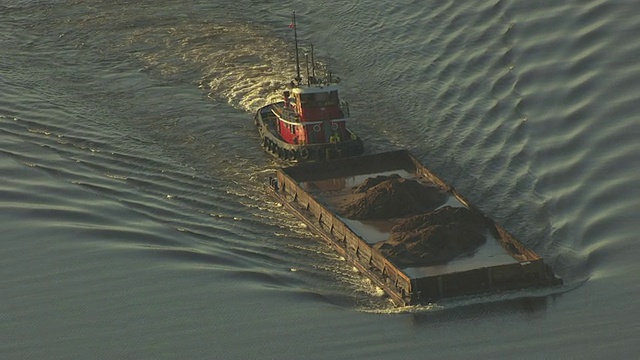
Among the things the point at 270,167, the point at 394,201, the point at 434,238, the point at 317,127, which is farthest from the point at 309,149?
the point at 434,238

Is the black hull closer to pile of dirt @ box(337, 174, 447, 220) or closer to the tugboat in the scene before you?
the tugboat

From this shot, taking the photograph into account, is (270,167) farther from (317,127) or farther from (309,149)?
(317,127)

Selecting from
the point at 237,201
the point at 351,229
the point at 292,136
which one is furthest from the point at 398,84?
the point at 351,229

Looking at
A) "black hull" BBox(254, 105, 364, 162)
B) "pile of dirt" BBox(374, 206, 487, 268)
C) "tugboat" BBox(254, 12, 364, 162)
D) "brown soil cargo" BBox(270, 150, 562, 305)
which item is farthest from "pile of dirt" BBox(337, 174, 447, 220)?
"tugboat" BBox(254, 12, 364, 162)

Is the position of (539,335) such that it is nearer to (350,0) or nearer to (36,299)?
(36,299)

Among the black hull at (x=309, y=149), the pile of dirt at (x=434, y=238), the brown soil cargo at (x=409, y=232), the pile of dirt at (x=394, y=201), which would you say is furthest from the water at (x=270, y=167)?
the pile of dirt at (x=394, y=201)
